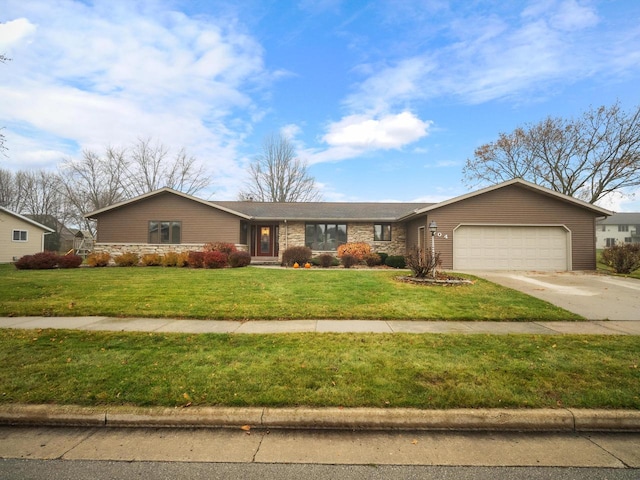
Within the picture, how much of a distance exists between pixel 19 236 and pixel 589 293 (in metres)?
34.9

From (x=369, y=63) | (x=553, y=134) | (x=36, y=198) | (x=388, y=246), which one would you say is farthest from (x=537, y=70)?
(x=36, y=198)

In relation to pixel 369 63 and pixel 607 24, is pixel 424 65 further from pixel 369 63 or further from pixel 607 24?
pixel 607 24

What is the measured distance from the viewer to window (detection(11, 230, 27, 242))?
2453 centimetres

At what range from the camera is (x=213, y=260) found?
51.8 feet

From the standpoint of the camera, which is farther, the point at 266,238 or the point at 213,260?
the point at 266,238

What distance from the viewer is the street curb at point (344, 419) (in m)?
3.02

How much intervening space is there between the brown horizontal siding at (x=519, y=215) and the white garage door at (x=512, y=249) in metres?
0.38

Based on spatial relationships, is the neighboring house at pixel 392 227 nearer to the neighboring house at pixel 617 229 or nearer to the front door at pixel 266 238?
the front door at pixel 266 238

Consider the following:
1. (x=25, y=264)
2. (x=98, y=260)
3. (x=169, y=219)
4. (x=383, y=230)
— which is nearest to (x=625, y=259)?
(x=383, y=230)

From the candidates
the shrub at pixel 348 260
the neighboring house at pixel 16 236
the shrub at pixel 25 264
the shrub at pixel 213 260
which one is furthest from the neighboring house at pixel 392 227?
the neighboring house at pixel 16 236

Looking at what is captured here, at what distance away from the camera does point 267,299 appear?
325 inches

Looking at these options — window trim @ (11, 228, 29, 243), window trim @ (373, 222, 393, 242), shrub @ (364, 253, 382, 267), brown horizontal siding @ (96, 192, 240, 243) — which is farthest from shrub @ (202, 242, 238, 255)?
window trim @ (11, 228, 29, 243)

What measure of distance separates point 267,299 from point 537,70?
15.5 metres

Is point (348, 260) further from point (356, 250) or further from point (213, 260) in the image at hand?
point (213, 260)
